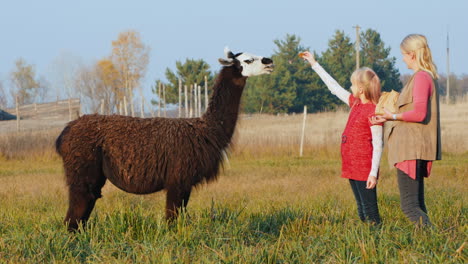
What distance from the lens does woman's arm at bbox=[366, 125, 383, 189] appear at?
16.0ft

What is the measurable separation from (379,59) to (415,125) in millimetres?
59586

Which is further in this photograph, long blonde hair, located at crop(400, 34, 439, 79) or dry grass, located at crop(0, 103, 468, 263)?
long blonde hair, located at crop(400, 34, 439, 79)

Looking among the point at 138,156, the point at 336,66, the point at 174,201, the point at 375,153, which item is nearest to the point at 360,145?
the point at 375,153

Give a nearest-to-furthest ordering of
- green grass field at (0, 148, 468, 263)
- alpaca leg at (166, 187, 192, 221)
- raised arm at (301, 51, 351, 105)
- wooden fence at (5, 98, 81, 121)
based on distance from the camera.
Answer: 1. green grass field at (0, 148, 468, 263)
2. alpaca leg at (166, 187, 192, 221)
3. raised arm at (301, 51, 351, 105)
4. wooden fence at (5, 98, 81, 121)

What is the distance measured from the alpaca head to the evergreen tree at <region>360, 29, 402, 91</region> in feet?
177

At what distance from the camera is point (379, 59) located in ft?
202

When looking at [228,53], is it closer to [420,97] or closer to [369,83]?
[369,83]

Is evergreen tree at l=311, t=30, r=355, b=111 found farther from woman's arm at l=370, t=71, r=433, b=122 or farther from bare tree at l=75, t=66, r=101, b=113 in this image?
woman's arm at l=370, t=71, r=433, b=122

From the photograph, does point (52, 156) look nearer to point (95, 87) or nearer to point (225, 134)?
point (225, 134)

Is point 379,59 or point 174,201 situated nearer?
point 174,201

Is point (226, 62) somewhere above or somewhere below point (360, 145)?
above

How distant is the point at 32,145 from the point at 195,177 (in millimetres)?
14601

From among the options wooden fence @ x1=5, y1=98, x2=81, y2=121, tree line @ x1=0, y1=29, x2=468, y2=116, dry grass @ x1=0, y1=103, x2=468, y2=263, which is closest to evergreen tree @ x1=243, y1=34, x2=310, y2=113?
tree line @ x1=0, y1=29, x2=468, y2=116

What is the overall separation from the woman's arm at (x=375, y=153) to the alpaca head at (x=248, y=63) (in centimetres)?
172
